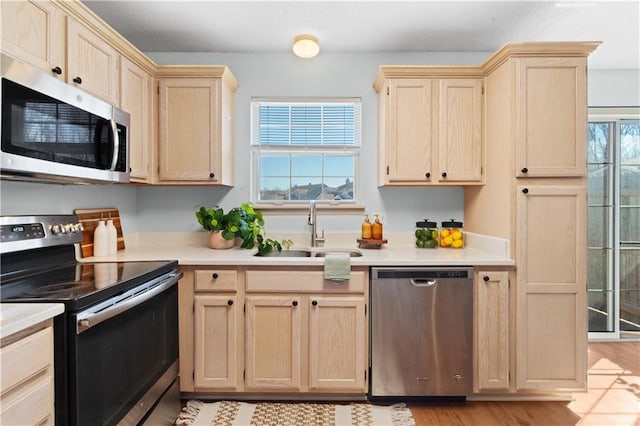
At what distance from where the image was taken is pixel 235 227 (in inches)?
101

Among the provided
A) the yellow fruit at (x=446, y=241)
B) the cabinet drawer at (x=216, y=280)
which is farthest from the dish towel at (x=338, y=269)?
the yellow fruit at (x=446, y=241)

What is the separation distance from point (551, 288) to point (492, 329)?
42cm

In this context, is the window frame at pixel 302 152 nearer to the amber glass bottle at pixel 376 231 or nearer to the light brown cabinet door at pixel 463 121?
the amber glass bottle at pixel 376 231

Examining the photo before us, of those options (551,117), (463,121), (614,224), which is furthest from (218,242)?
(614,224)

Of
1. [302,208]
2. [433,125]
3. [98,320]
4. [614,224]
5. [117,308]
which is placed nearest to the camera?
[98,320]

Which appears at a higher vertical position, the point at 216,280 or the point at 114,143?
the point at 114,143

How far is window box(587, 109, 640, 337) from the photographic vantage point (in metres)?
3.29

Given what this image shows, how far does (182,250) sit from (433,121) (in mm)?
1999

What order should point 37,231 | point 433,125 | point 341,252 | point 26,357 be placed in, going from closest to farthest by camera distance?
point 26,357
point 37,231
point 433,125
point 341,252

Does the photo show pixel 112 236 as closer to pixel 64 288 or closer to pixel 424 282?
pixel 64 288

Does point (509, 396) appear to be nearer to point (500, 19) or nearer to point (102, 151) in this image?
point (500, 19)

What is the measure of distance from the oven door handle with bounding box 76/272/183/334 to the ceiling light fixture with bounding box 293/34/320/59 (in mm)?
1797

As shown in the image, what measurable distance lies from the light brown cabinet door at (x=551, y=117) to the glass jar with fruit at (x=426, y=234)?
78 centimetres

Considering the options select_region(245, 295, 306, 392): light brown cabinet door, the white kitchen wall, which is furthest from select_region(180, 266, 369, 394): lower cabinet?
the white kitchen wall
